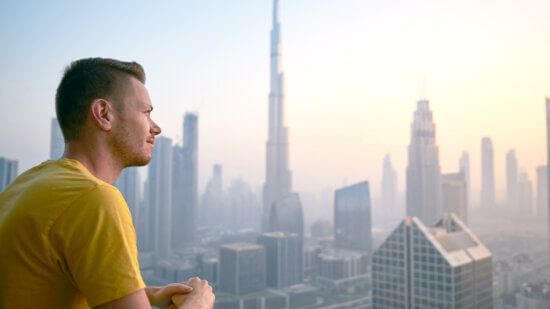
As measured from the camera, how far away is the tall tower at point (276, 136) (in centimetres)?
4769

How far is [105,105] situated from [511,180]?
49709mm

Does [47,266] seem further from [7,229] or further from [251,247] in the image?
[251,247]

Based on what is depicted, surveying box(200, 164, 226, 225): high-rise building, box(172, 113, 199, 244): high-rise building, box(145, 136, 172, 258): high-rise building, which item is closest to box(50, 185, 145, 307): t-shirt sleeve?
box(145, 136, 172, 258): high-rise building

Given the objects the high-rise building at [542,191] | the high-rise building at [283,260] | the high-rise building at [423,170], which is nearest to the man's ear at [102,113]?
the high-rise building at [283,260]

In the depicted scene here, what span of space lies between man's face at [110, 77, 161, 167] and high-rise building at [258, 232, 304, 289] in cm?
2794

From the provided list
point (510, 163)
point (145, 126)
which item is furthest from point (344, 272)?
point (145, 126)

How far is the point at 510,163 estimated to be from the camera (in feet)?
148

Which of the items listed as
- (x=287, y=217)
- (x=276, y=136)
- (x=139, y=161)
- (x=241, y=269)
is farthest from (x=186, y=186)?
(x=139, y=161)

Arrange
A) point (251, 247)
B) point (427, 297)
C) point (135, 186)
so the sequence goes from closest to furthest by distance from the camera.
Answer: point (427, 297), point (251, 247), point (135, 186)

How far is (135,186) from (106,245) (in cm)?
3421

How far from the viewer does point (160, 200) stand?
118 feet

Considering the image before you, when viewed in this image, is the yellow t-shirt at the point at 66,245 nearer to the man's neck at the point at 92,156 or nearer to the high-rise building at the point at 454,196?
the man's neck at the point at 92,156

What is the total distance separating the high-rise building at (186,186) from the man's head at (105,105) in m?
37.3

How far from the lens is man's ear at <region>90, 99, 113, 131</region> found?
2.14 feet
